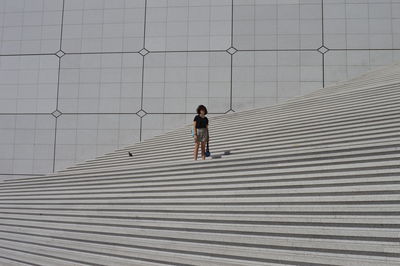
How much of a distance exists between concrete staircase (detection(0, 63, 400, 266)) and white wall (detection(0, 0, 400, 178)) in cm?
230

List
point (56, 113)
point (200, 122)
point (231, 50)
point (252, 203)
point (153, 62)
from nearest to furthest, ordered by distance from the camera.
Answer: point (252, 203), point (200, 122), point (231, 50), point (153, 62), point (56, 113)

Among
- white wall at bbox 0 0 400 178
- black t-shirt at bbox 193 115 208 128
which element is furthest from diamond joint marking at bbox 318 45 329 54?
black t-shirt at bbox 193 115 208 128

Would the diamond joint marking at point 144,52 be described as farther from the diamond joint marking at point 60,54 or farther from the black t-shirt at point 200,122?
the black t-shirt at point 200,122

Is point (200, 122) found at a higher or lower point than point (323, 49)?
lower

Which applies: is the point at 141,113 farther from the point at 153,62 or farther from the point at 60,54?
the point at 60,54

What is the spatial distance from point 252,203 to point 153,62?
6.46 metres

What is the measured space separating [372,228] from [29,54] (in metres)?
9.89

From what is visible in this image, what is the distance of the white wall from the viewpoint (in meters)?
9.10

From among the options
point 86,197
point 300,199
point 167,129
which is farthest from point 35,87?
point 300,199

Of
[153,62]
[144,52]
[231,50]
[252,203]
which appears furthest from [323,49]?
[252,203]

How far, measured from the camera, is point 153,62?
964 centimetres

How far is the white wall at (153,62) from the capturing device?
9.10 m

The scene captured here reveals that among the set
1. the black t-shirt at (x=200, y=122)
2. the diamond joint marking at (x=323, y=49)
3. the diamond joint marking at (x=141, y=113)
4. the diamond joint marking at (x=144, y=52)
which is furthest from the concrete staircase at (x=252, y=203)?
the diamond joint marking at (x=144, y=52)

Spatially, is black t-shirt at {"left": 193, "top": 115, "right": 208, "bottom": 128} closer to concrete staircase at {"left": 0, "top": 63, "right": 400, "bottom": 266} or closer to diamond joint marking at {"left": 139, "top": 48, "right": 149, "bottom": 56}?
concrete staircase at {"left": 0, "top": 63, "right": 400, "bottom": 266}
